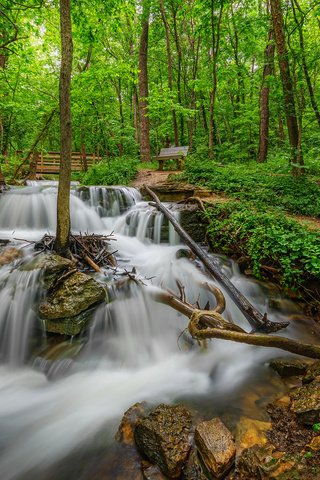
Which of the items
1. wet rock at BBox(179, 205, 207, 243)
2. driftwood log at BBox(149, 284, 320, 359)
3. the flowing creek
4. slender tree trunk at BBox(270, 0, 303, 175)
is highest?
slender tree trunk at BBox(270, 0, 303, 175)

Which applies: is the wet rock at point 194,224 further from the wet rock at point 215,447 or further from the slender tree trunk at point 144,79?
the slender tree trunk at point 144,79

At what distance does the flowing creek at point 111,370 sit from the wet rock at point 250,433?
0.14 meters

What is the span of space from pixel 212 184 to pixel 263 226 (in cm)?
326

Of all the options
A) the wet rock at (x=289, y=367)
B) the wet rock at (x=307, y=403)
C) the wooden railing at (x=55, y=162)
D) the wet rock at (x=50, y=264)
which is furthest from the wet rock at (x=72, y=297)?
the wooden railing at (x=55, y=162)

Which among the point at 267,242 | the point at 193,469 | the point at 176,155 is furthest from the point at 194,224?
the point at 176,155

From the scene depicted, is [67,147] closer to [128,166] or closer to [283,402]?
[283,402]

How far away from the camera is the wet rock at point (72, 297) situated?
395 centimetres

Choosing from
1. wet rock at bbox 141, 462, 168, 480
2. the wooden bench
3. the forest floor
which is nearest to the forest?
wet rock at bbox 141, 462, 168, 480

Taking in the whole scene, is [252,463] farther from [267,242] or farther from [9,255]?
[9,255]

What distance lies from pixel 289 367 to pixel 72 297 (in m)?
3.11

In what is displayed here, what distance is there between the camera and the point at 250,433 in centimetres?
243

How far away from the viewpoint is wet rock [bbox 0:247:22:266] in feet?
16.8

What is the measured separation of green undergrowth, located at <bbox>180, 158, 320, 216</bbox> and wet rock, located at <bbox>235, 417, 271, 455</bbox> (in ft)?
16.8

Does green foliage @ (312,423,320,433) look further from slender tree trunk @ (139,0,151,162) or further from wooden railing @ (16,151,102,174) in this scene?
wooden railing @ (16,151,102,174)
